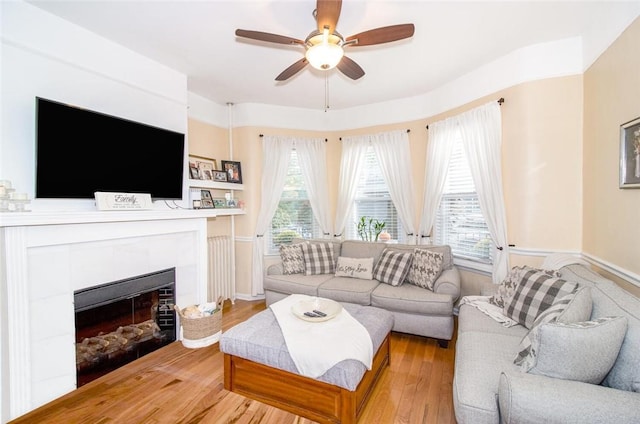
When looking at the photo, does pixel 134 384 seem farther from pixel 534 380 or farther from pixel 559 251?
pixel 559 251

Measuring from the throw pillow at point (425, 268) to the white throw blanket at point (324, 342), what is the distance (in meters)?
1.28

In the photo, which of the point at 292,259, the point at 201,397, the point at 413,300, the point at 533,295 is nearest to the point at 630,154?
the point at 533,295

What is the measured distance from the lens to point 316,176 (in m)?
4.52

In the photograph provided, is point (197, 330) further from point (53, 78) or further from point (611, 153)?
point (611, 153)

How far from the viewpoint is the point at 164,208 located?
119 inches

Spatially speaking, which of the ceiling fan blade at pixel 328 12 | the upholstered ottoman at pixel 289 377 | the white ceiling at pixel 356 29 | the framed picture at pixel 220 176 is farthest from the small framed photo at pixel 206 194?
the ceiling fan blade at pixel 328 12

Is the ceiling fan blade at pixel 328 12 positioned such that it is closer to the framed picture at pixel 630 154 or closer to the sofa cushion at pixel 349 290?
the framed picture at pixel 630 154

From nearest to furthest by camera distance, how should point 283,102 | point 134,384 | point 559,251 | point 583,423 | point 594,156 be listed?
point 583,423, point 134,384, point 594,156, point 559,251, point 283,102

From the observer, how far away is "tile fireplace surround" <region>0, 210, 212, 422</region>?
1870mm

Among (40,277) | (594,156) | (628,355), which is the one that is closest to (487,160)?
(594,156)

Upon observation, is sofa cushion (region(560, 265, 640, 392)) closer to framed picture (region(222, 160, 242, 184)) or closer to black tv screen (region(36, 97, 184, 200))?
black tv screen (region(36, 97, 184, 200))

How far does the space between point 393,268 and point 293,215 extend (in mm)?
1867

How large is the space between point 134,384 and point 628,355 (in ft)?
10.2

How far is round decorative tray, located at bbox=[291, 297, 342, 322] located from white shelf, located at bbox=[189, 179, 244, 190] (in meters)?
2.04
